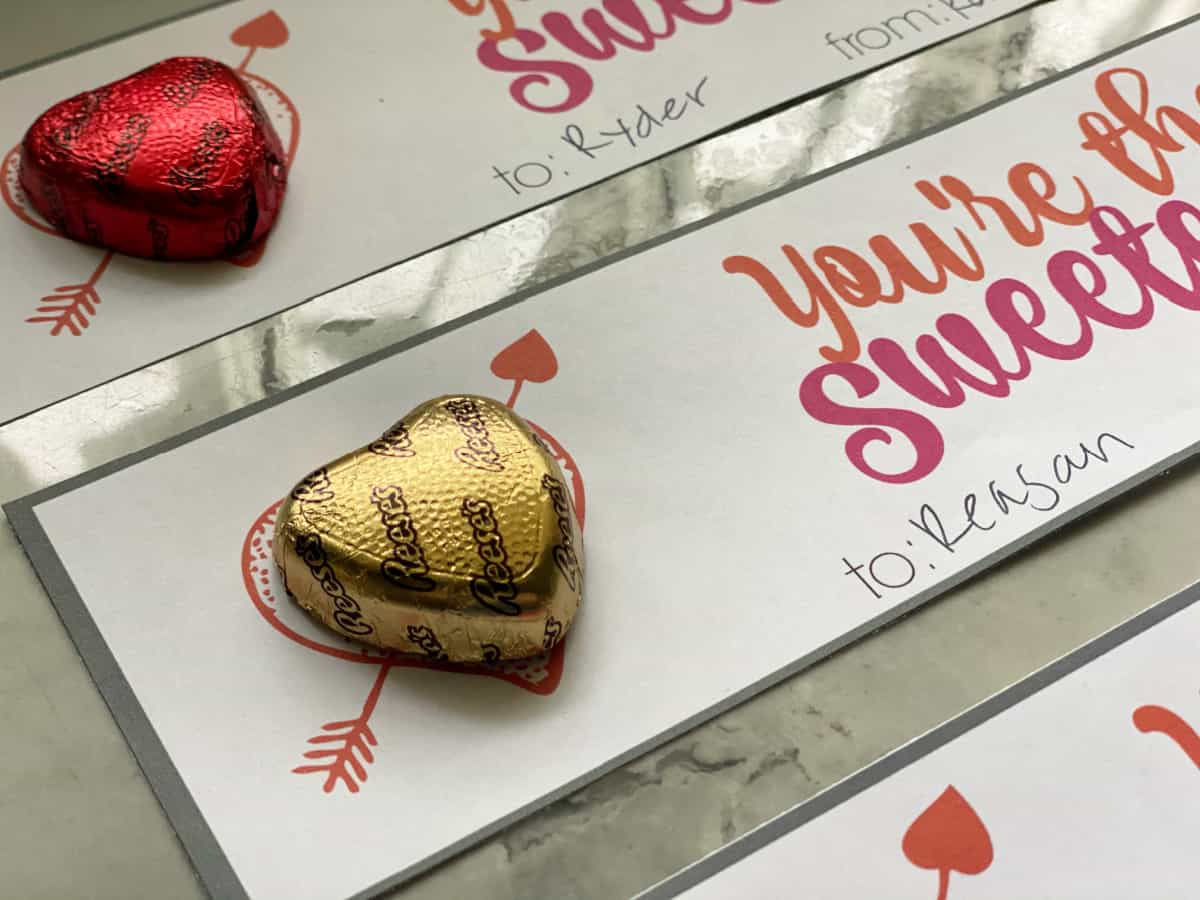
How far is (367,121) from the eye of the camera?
2.46 feet

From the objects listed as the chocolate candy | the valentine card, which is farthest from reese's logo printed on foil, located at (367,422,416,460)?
the valentine card

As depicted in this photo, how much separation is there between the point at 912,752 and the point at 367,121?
47 cm

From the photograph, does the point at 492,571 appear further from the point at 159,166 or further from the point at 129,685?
the point at 159,166

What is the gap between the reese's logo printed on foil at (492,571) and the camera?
527 mm

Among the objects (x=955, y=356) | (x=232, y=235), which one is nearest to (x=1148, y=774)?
(x=955, y=356)

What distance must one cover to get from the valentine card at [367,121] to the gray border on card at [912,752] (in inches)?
14.1

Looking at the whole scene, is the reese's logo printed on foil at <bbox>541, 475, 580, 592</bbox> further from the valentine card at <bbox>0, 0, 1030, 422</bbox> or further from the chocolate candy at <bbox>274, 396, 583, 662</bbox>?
the valentine card at <bbox>0, 0, 1030, 422</bbox>

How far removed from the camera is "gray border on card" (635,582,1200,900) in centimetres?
53

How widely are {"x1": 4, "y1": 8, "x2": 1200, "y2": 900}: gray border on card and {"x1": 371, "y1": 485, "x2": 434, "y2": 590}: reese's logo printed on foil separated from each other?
0.11 m

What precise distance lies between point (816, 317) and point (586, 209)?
148mm

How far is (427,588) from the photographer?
527 mm

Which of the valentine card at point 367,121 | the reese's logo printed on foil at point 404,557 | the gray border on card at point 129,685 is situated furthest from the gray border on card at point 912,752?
the valentine card at point 367,121

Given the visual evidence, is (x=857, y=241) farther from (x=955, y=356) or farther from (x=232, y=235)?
(x=232, y=235)

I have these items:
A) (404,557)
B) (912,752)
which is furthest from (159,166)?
(912,752)
